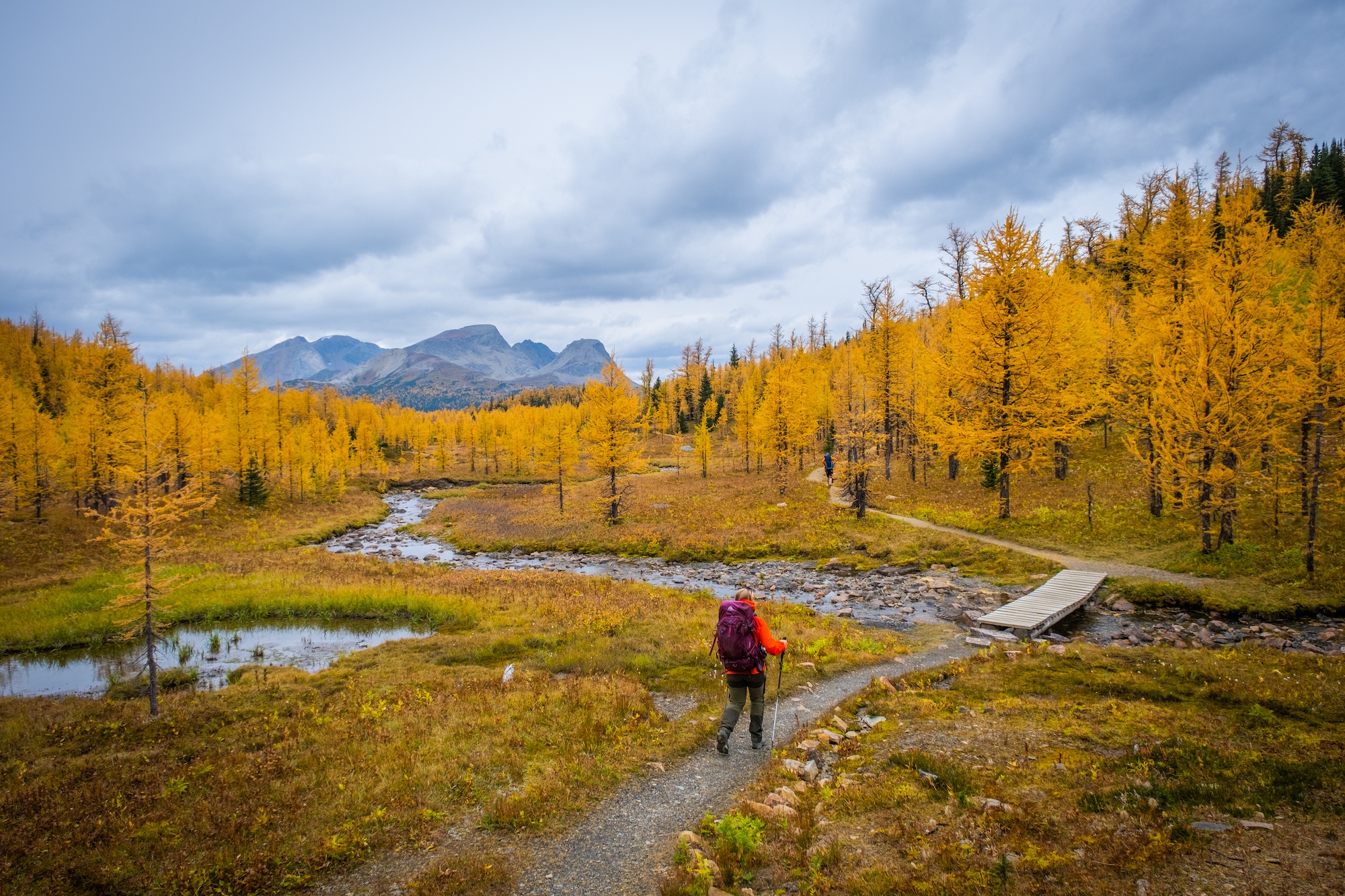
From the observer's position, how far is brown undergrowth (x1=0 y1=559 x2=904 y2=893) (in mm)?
7414

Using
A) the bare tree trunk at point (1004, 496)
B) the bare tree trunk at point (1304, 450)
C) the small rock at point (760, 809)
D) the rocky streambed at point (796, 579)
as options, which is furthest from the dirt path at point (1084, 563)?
the small rock at point (760, 809)

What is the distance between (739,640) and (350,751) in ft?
26.3

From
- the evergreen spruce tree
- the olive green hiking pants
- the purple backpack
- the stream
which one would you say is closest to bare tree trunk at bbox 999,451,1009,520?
the stream

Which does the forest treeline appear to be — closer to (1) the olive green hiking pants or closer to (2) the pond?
(2) the pond

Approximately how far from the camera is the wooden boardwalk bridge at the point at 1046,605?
14.9 meters

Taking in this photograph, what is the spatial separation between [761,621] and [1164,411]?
19.2 m

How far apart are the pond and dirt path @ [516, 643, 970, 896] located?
14.4m

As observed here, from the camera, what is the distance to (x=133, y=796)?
9141mm

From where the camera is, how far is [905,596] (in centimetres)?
2022

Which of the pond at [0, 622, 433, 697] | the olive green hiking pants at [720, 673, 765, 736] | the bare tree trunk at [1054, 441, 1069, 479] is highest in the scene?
the bare tree trunk at [1054, 441, 1069, 479]

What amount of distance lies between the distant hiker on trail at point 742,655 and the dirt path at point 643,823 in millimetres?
544

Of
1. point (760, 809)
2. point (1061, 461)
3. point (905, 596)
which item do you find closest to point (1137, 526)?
point (1061, 461)

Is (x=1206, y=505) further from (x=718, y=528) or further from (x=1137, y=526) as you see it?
(x=718, y=528)

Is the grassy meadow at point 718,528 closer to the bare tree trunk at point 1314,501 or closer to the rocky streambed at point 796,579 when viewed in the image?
the rocky streambed at point 796,579
